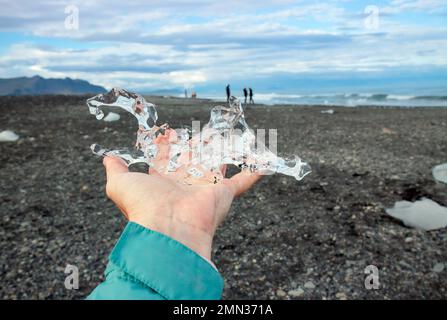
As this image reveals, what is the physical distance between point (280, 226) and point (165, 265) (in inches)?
190

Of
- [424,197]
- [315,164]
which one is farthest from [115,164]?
[315,164]

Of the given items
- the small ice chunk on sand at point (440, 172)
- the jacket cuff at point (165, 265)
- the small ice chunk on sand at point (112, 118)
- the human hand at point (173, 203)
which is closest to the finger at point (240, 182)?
the human hand at point (173, 203)

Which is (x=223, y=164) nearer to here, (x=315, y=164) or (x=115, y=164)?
(x=115, y=164)

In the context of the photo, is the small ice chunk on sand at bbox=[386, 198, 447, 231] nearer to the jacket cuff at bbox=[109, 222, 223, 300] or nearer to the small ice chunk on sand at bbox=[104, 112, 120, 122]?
the jacket cuff at bbox=[109, 222, 223, 300]

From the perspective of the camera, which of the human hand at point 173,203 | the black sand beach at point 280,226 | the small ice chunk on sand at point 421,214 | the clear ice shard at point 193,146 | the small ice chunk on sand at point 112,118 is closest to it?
the human hand at point 173,203

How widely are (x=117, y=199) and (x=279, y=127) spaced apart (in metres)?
12.4

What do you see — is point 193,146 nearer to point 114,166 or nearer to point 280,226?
point 114,166

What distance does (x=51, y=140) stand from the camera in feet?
37.4

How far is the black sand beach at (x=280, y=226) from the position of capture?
492 cm

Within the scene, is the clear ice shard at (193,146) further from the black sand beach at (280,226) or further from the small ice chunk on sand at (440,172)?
the small ice chunk on sand at (440,172)

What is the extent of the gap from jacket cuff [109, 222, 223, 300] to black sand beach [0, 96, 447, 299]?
3.19 m

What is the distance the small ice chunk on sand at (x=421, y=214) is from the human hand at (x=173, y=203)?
14.2ft

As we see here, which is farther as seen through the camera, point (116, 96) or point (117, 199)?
point (116, 96)
